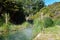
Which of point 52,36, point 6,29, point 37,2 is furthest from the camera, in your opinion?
point 37,2

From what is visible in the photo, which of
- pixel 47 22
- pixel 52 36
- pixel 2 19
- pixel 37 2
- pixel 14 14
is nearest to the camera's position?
pixel 52 36

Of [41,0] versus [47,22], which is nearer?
[47,22]

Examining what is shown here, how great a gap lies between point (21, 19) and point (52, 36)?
35.5 metres

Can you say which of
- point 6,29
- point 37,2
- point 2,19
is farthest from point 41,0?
point 6,29

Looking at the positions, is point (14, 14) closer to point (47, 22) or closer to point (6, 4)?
point (6, 4)

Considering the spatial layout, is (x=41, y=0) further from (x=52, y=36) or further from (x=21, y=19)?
(x=52, y=36)

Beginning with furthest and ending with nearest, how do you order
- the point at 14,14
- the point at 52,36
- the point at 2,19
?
1. the point at 14,14
2. the point at 2,19
3. the point at 52,36

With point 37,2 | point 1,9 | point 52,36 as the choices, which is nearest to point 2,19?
point 1,9

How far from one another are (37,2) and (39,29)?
232ft

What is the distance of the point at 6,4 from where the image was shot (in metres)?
42.2

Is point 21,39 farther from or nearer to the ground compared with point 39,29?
nearer to the ground

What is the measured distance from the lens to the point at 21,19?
1965 inches

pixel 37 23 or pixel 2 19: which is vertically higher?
pixel 37 23

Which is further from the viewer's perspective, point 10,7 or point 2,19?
point 10,7
